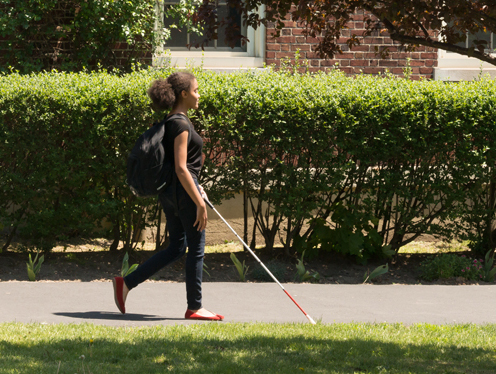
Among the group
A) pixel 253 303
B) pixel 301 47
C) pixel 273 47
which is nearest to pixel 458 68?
pixel 301 47

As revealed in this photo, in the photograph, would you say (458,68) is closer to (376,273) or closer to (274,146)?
(274,146)

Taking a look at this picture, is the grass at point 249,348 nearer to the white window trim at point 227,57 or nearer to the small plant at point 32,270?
the small plant at point 32,270

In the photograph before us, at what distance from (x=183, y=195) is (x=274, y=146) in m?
2.08

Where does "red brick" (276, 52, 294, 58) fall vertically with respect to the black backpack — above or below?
above

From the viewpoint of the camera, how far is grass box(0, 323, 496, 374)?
3.61 meters

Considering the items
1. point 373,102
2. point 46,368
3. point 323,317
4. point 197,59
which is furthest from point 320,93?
point 46,368

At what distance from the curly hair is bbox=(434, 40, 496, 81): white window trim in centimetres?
572

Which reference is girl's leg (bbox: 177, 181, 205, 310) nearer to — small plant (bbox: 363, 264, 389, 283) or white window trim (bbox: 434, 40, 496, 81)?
small plant (bbox: 363, 264, 389, 283)

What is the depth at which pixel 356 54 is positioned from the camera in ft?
30.3

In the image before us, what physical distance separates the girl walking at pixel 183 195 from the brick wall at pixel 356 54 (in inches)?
181

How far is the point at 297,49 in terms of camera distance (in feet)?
27.4

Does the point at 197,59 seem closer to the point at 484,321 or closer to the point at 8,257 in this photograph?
the point at 8,257

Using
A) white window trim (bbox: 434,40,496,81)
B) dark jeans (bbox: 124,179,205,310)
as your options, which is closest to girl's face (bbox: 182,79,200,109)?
dark jeans (bbox: 124,179,205,310)

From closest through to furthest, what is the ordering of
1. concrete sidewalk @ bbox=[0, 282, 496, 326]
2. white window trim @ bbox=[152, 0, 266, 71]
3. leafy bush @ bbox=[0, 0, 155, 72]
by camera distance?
concrete sidewalk @ bbox=[0, 282, 496, 326]
leafy bush @ bbox=[0, 0, 155, 72]
white window trim @ bbox=[152, 0, 266, 71]
